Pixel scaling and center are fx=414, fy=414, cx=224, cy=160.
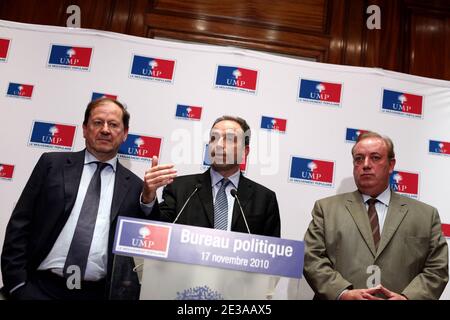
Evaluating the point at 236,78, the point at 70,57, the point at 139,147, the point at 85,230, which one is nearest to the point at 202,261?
the point at 85,230

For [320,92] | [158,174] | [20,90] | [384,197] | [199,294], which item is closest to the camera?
[199,294]

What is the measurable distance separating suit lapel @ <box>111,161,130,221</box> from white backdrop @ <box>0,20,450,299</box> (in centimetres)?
64

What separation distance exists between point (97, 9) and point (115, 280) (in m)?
2.62

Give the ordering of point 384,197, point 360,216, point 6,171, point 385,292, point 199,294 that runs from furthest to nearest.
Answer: point 6,171 < point 384,197 < point 360,216 < point 385,292 < point 199,294

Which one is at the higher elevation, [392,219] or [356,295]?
[392,219]

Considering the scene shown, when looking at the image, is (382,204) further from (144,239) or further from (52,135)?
(52,135)

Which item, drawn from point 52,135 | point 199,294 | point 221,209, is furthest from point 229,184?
point 52,135

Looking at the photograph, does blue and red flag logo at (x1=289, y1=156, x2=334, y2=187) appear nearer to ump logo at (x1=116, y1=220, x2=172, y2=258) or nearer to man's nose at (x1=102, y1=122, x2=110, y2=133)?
man's nose at (x1=102, y1=122, x2=110, y2=133)

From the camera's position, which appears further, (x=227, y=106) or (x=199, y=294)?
(x=227, y=106)

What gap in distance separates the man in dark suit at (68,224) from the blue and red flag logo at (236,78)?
3.29ft

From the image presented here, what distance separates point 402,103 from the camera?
286 centimetres

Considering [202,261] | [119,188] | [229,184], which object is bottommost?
[202,261]

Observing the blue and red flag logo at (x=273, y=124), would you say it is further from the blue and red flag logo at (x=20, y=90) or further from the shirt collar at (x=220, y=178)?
the blue and red flag logo at (x=20, y=90)

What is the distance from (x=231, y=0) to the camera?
3277 mm
